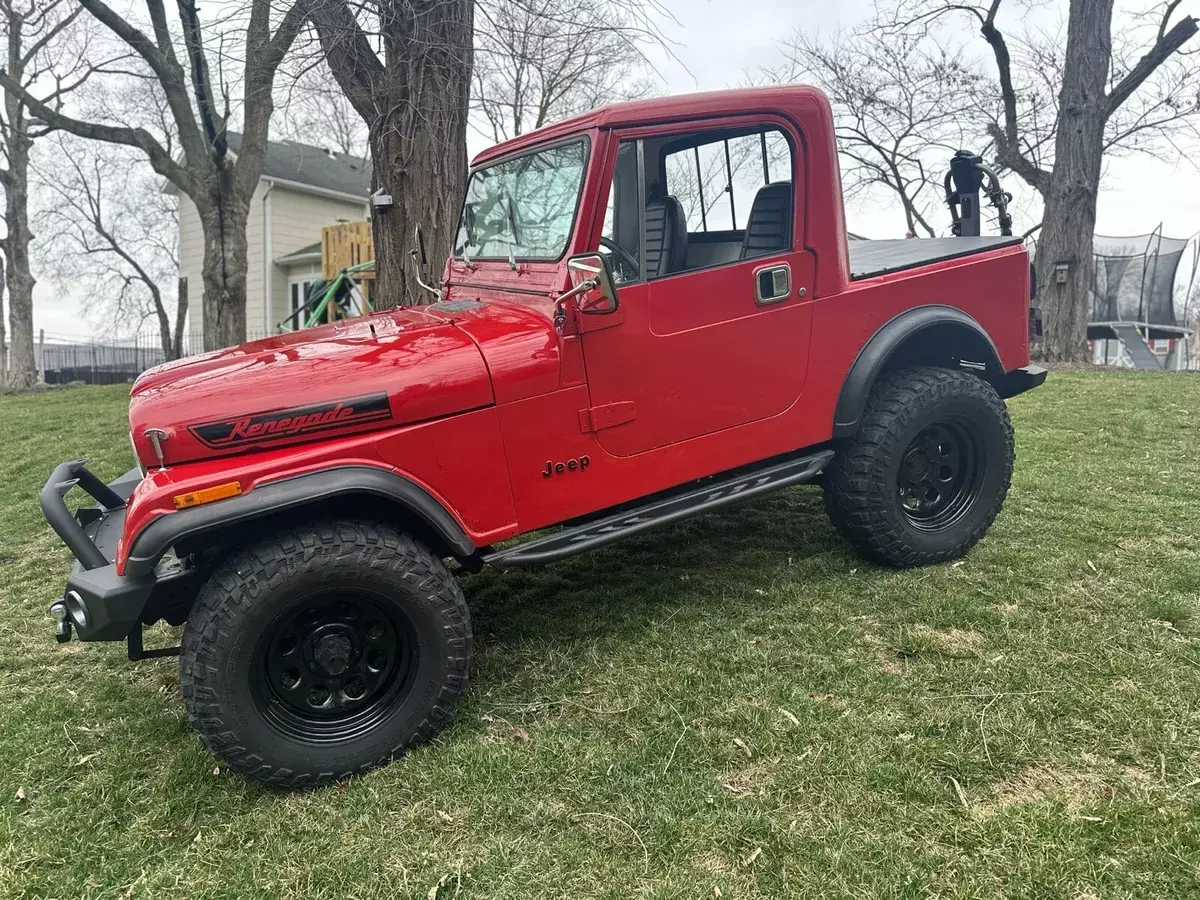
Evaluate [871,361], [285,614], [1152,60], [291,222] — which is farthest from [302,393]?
[291,222]

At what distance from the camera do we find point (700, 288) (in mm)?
3219

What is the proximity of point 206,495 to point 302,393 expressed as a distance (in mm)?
428

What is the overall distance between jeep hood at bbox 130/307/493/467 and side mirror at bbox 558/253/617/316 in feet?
1.41

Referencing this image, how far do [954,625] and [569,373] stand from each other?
6.32 feet

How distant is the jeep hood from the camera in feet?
8.22

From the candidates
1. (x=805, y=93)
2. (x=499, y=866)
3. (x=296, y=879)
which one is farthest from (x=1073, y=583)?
(x=296, y=879)

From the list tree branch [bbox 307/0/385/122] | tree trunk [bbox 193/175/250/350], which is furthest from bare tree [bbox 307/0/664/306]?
tree trunk [bbox 193/175/250/350]

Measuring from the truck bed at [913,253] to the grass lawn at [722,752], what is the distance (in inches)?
57.3

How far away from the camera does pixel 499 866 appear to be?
2.20 meters

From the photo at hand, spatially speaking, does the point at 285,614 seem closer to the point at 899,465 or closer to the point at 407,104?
the point at 899,465

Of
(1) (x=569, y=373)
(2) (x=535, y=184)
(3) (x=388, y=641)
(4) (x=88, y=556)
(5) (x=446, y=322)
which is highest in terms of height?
(2) (x=535, y=184)

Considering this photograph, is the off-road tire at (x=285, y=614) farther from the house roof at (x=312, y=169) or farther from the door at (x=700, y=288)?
the house roof at (x=312, y=169)

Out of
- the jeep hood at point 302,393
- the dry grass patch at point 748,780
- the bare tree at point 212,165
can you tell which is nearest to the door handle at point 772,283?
the jeep hood at point 302,393

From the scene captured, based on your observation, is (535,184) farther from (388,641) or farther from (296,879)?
(296,879)
